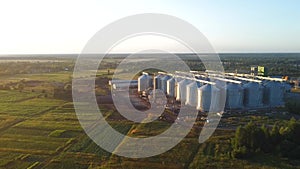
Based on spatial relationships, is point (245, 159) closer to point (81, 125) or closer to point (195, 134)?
point (195, 134)

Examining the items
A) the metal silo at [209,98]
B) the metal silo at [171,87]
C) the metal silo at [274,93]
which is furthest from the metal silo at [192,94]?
the metal silo at [274,93]

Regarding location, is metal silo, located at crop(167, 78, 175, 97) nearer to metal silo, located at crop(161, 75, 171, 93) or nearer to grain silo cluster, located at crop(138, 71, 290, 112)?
metal silo, located at crop(161, 75, 171, 93)

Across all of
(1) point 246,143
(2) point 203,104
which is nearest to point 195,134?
(1) point 246,143

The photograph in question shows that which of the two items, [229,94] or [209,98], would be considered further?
[229,94]

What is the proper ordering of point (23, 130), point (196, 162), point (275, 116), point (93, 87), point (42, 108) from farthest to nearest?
point (93, 87), point (42, 108), point (275, 116), point (23, 130), point (196, 162)

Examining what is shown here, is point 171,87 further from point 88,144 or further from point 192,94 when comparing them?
point 88,144

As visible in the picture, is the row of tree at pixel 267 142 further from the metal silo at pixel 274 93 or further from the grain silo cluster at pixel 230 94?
the metal silo at pixel 274 93

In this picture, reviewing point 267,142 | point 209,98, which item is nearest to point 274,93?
point 209,98
